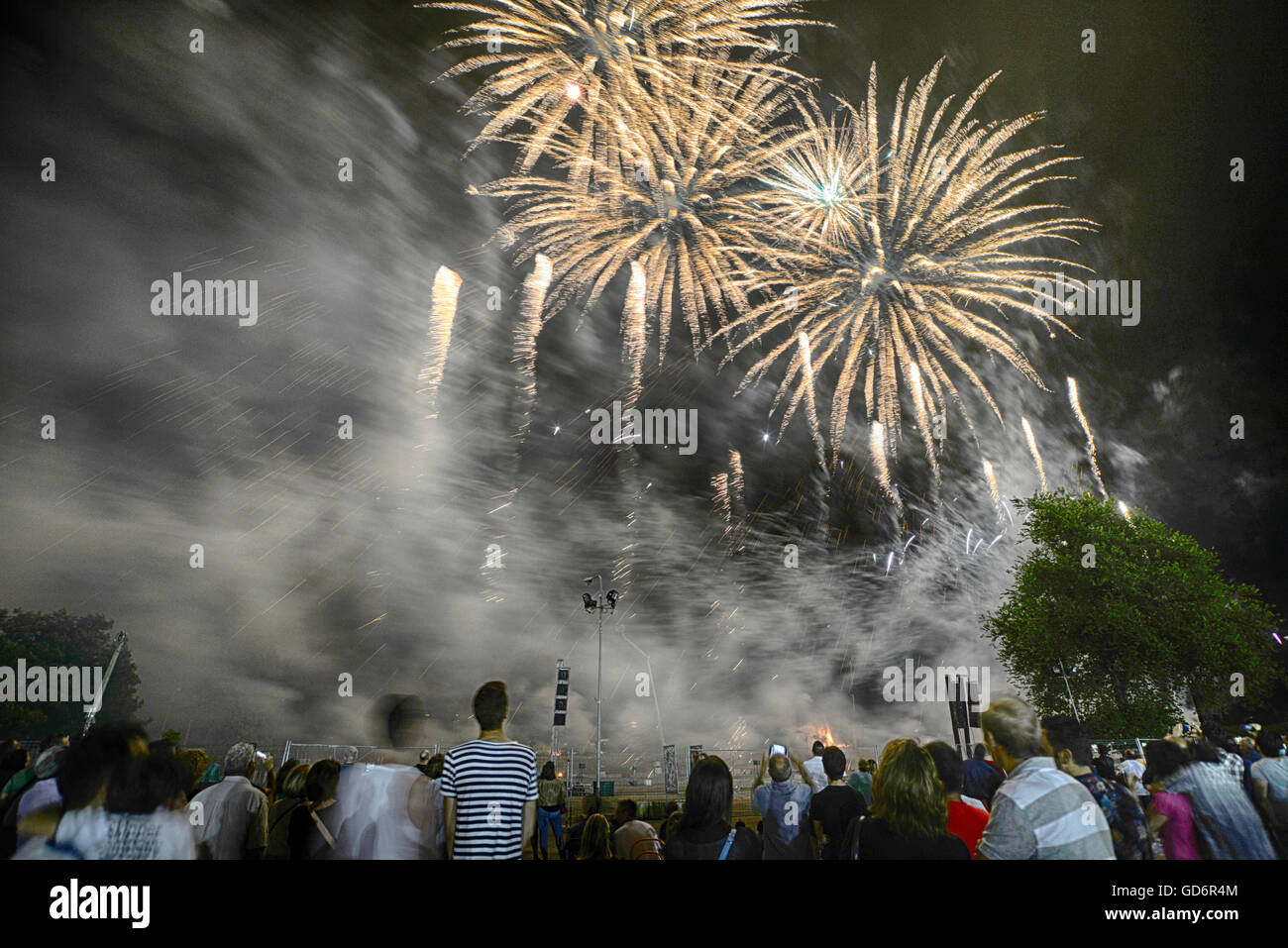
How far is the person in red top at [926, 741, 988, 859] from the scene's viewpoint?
3.30 m

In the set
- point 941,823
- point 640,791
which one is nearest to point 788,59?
point 941,823

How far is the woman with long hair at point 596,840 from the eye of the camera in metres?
4.06

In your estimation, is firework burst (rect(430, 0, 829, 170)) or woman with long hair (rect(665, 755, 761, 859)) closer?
woman with long hair (rect(665, 755, 761, 859))

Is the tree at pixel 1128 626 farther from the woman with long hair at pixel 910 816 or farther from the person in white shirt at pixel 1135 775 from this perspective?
the woman with long hair at pixel 910 816

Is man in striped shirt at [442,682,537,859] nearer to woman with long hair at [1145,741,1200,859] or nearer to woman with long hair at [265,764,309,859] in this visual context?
woman with long hair at [265,764,309,859]

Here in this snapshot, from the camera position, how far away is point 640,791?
1872 cm

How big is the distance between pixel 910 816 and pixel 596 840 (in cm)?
224

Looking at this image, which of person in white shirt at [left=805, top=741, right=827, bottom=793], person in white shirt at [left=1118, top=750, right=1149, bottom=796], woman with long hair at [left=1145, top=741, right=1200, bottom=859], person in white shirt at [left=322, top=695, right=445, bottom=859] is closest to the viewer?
person in white shirt at [left=322, top=695, right=445, bottom=859]

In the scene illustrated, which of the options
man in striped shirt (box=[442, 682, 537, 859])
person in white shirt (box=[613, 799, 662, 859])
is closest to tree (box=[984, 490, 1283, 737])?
person in white shirt (box=[613, 799, 662, 859])

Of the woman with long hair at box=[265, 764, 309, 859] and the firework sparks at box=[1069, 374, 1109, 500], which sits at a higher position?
the firework sparks at box=[1069, 374, 1109, 500]

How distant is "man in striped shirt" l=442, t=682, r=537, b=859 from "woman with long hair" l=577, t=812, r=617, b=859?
0.84 m

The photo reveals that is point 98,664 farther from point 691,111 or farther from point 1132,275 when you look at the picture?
point 1132,275

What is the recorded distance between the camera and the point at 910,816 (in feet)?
8.67
